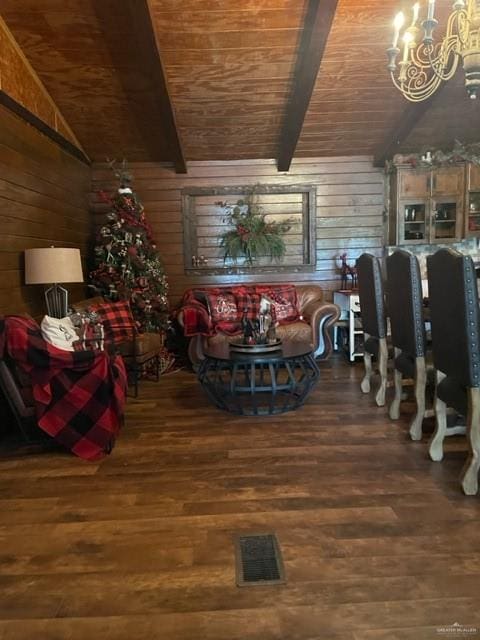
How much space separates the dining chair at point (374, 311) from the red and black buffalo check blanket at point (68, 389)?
201cm

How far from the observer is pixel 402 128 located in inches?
181

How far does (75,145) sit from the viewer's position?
4.71 metres

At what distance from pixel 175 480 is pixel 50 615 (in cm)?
95

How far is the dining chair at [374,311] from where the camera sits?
11.1 ft

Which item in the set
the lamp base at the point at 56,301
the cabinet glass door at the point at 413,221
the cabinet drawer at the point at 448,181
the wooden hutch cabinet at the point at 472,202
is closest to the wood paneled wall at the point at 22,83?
the lamp base at the point at 56,301

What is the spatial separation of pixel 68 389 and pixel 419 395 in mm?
2169

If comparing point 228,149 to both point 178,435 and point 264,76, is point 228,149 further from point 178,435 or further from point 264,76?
point 178,435

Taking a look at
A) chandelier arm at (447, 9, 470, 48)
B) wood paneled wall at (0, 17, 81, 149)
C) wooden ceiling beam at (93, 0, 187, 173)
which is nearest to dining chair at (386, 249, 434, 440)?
chandelier arm at (447, 9, 470, 48)

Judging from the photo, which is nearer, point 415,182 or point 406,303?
point 406,303

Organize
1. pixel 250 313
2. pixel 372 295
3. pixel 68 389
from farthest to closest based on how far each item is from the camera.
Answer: pixel 250 313, pixel 372 295, pixel 68 389

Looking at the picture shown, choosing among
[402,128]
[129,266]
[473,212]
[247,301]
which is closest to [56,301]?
[129,266]

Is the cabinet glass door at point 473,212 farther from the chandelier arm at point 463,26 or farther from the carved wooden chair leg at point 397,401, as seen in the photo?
the chandelier arm at point 463,26

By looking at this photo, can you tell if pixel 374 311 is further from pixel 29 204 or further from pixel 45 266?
pixel 29 204

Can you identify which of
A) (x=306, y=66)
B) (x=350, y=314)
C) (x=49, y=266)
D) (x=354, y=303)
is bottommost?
(x=350, y=314)
